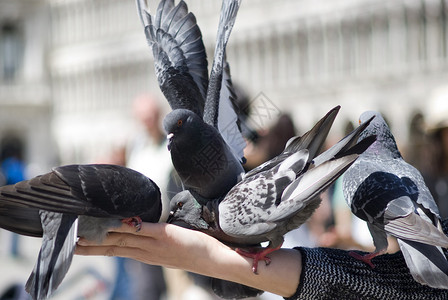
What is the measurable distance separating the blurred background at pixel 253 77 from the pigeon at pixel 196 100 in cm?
18

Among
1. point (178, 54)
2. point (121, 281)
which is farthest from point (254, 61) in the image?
point (178, 54)

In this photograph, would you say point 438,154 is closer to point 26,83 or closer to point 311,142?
point 311,142

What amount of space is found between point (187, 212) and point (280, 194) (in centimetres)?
25

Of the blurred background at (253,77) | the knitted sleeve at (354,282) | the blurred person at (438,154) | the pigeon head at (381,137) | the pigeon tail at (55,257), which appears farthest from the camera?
the blurred background at (253,77)

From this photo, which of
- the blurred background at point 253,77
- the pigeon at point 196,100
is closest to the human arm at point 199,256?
the pigeon at point 196,100

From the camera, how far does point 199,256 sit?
1823mm

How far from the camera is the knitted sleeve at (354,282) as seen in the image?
1.85m

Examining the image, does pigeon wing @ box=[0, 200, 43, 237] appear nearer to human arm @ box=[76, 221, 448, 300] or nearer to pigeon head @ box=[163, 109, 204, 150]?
human arm @ box=[76, 221, 448, 300]

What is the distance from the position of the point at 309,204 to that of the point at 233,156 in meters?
0.21

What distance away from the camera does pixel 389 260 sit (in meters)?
1.92

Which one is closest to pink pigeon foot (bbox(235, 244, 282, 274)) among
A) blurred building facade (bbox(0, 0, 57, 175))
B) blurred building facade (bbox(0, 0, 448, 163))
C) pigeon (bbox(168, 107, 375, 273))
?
pigeon (bbox(168, 107, 375, 273))

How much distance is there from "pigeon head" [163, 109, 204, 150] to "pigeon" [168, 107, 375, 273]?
0.15m

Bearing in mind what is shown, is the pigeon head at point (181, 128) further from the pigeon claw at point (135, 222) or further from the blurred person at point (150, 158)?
the blurred person at point (150, 158)

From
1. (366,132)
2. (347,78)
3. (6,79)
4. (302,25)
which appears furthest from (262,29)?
(366,132)
